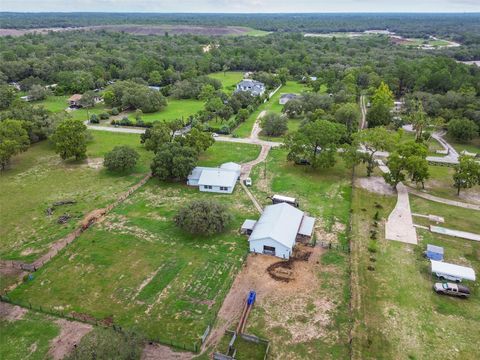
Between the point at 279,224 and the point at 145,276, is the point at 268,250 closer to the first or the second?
the point at 279,224

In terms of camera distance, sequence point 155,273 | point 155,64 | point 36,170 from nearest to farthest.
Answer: point 155,273 → point 36,170 → point 155,64

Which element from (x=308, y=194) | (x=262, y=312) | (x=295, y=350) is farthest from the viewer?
(x=308, y=194)

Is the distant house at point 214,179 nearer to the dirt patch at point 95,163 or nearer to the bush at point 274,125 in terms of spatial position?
the dirt patch at point 95,163

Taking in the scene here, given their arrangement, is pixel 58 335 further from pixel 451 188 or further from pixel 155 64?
pixel 155 64

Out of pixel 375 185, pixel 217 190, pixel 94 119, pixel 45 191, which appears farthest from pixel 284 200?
pixel 94 119

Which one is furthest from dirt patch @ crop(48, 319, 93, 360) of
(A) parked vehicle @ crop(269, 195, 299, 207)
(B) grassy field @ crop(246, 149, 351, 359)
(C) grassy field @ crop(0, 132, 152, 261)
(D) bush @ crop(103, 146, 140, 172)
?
(D) bush @ crop(103, 146, 140, 172)

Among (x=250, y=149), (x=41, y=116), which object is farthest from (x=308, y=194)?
(x=41, y=116)

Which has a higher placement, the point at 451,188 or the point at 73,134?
the point at 73,134

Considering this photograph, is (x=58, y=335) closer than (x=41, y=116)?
Yes

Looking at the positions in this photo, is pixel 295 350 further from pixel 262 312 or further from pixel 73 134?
pixel 73 134
